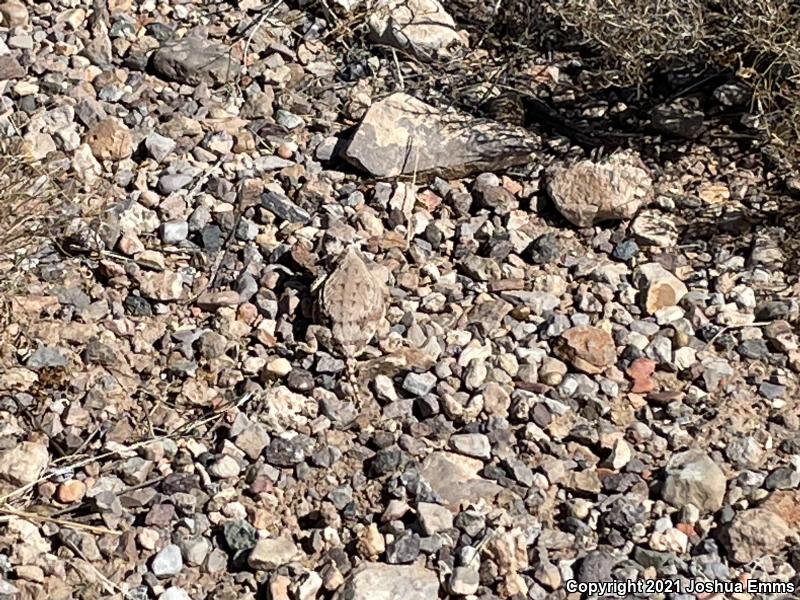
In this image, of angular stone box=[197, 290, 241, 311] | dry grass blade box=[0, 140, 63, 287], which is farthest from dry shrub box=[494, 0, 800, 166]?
dry grass blade box=[0, 140, 63, 287]

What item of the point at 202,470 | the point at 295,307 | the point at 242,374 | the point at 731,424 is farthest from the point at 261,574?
the point at 731,424

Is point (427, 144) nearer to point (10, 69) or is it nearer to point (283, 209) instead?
point (283, 209)

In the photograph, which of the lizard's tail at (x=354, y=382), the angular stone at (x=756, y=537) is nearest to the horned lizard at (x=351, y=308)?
the lizard's tail at (x=354, y=382)

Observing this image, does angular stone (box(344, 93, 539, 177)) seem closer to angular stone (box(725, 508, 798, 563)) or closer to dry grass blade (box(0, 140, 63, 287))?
dry grass blade (box(0, 140, 63, 287))

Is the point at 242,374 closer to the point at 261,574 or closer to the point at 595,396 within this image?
the point at 261,574

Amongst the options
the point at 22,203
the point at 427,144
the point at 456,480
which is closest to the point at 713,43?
the point at 427,144

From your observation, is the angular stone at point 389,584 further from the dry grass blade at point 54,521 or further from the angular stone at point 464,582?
the dry grass blade at point 54,521
